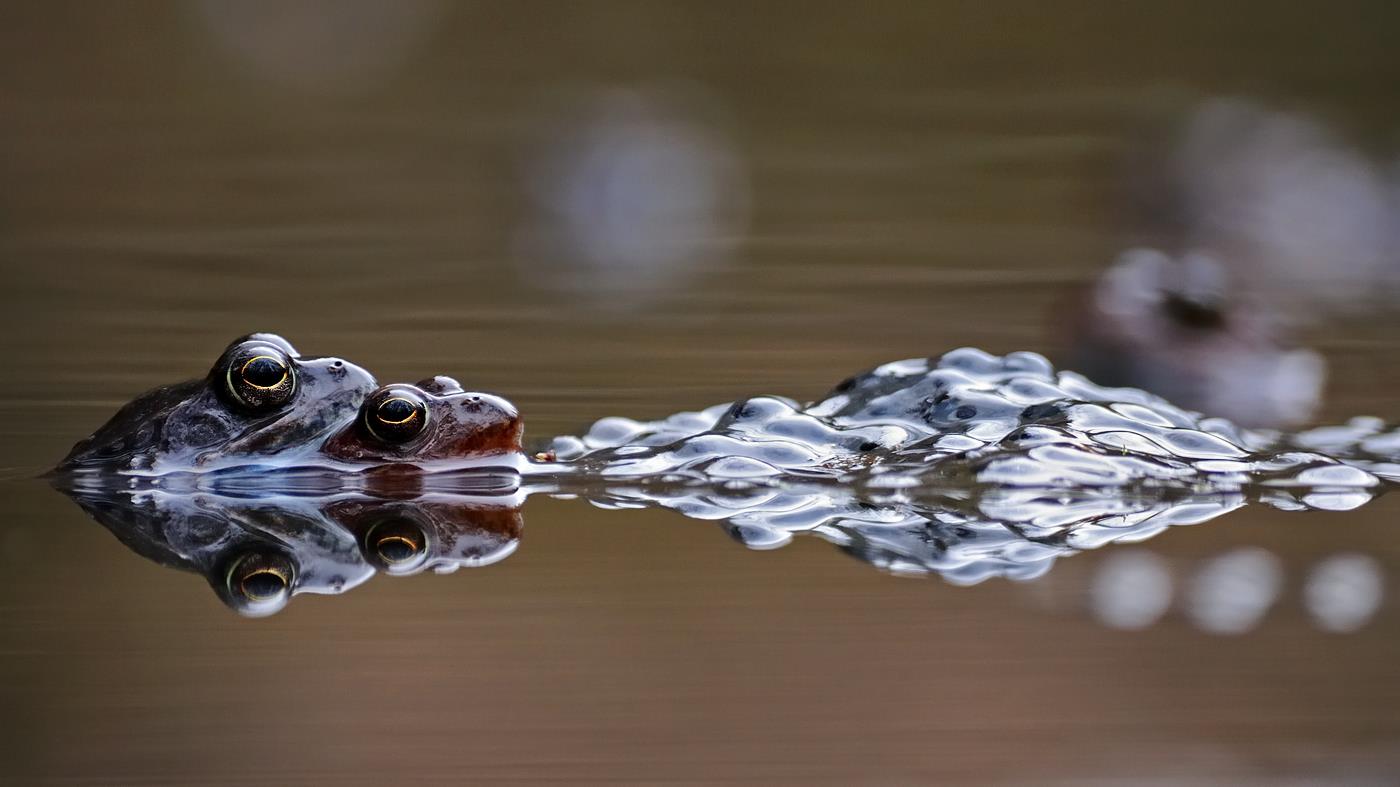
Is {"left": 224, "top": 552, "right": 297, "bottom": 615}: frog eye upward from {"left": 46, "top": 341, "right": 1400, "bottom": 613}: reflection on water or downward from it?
downward

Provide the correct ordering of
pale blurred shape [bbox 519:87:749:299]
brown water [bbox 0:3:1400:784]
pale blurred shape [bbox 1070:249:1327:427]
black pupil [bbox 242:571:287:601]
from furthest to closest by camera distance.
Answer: pale blurred shape [bbox 519:87:749:299]
pale blurred shape [bbox 1070:249:1327:427]
black pupil [bbox 242:571:287:601]
brown water [bbox 0:3:1400:784]

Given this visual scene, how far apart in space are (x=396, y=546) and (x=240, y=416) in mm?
534

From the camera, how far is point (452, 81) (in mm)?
9250

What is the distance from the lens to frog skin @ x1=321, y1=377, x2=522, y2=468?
281 centimetres

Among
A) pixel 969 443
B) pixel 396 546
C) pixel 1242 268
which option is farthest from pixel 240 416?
pixel 1242 268

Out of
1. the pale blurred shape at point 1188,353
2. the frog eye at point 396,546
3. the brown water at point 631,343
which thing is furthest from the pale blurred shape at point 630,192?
the frog eye at point 396,546

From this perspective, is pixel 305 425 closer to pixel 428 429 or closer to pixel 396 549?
pixel 428 429

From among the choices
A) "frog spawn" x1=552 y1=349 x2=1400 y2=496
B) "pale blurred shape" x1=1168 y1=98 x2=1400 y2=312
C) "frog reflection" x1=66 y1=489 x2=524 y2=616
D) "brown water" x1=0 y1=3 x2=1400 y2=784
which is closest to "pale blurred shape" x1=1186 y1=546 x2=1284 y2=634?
"brown water" x1=0 y1=3 x2=1400 y2=784

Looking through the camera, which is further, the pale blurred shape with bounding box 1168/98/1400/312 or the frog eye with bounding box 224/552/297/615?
the pale blurred shape with bounding box 1168/98/1400/312

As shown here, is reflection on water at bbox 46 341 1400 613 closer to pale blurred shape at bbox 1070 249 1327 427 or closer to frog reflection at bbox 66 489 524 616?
frog reflection at bbox 66 489 524 616

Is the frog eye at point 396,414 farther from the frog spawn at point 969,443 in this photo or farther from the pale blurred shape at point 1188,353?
the pale blurred shape at point 1188,353

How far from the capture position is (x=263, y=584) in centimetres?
233

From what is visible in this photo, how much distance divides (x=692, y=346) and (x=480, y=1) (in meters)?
6.97

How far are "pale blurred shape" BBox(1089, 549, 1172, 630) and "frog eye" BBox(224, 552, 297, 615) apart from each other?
1148 mm
